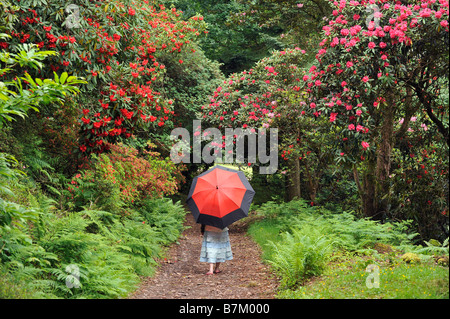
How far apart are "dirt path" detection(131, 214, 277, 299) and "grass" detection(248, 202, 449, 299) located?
0.37 meters

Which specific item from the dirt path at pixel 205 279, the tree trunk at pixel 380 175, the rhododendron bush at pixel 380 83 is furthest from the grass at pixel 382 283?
the tree trunk at pixel 380 175

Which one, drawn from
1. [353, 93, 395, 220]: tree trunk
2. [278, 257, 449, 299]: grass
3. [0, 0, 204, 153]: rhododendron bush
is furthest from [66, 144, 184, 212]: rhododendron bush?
[353, 93, 395, 220]: tree trunk

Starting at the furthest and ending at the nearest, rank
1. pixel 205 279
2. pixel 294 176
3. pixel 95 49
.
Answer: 1. pixel 294 176
2. pixel 95 49
3. pixel 205 279

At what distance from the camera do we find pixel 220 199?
7383 mm

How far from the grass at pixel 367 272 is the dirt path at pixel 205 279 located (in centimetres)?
37

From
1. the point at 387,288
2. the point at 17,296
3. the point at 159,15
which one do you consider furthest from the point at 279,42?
the point at 17,296

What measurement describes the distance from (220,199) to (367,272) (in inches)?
99.5

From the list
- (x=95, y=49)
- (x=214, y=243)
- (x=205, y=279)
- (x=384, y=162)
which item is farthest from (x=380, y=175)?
(x=95, y=49)

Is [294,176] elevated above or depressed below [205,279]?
above

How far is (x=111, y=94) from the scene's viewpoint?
8.53 metres

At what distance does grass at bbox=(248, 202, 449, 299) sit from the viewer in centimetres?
526

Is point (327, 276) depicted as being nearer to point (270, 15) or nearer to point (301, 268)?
point (301, 268)

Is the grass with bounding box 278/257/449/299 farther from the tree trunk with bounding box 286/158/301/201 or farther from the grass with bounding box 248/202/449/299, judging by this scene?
the tree trunk with bounding box 286/158/301/201

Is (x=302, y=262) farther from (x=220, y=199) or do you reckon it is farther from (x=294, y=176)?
(x=294, y=176)
